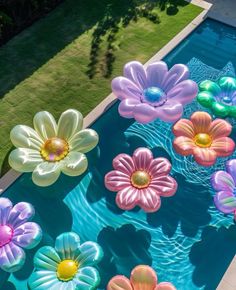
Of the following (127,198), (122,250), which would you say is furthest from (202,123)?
(122,250)

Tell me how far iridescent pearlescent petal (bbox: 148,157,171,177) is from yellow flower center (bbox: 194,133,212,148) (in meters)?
0.99

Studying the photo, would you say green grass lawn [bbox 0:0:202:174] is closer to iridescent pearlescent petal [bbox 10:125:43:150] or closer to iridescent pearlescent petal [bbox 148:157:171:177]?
iridescent pearlescent petal [bbox 10:125:43:150]

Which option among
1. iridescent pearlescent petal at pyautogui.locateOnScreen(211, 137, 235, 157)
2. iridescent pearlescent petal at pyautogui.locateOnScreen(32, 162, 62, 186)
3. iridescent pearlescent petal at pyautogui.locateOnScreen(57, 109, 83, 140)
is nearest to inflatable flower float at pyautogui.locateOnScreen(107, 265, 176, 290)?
iridescent pearlescent petal at pyautogui.locateOnScreen(32, 162, 62, 186)

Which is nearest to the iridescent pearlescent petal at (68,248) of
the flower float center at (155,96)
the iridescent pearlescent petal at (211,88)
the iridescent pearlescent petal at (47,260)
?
the iridescent pearlescent petal at (47,260)

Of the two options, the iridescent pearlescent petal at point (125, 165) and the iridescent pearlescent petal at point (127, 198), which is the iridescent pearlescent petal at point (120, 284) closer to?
the iridescent pearlescent petal at point (127, 198)

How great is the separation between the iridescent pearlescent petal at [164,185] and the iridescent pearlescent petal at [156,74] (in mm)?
2720

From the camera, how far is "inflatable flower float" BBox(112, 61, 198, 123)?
991 cm

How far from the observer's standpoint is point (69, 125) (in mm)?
9836

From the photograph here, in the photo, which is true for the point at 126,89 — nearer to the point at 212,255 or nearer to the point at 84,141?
the point at 84,141

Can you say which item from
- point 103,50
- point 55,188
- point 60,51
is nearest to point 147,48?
point 103,50

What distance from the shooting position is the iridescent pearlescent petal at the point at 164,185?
9.04 m

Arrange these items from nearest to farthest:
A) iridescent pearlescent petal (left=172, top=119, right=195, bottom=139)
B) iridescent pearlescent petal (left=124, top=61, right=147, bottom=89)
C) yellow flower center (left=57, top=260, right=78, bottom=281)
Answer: yellow flower center (left=57, top=260, right=78, bottom=281)
iridescent pearlescent petal (left=172, top=119, right=195, bottom=139)
iridescent pearlescent petal (left=124, top=61, right=147, bottom=89)

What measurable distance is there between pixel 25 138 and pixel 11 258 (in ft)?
9.26

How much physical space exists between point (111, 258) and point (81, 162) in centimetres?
225
